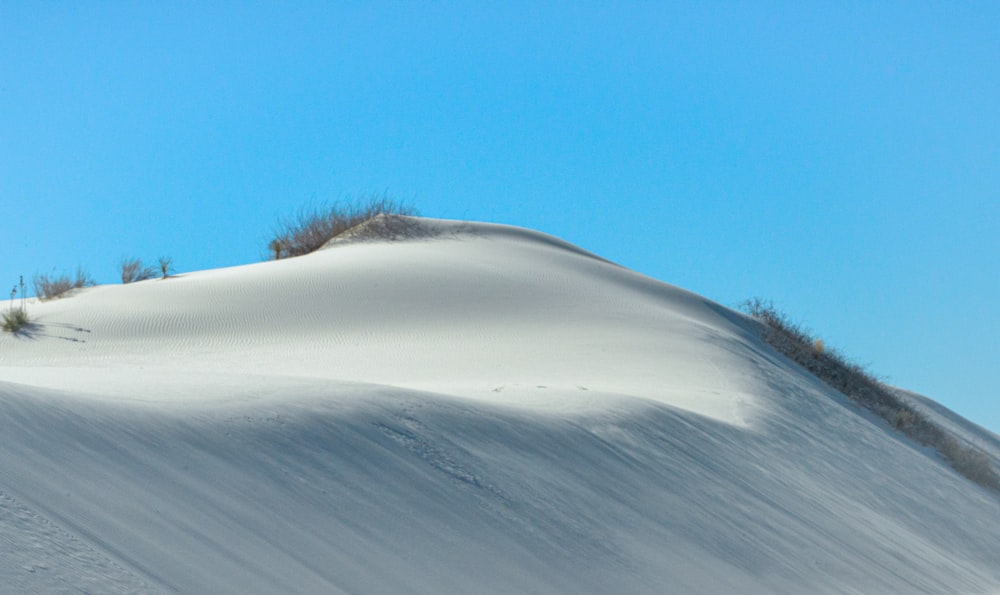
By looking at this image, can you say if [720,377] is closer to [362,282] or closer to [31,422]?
[362,282]

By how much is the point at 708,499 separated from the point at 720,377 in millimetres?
6894

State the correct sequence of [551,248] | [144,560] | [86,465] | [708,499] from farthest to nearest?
[551,248] → [708,499] → [86,465] → [144,560]

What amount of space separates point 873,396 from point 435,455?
17107 millimetres

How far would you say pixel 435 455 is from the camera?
8.46 metres

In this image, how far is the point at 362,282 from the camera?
21.0 meters

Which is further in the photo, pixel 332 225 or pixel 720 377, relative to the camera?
pixel 332 225

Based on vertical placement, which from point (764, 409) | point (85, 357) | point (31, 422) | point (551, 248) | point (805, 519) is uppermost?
point (551, 248)

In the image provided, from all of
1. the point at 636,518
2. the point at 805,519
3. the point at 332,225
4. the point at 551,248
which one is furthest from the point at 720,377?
the point at 332,225

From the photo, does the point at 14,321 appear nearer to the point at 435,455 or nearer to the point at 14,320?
the point at 14,320

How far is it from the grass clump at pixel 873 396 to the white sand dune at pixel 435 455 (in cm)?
78

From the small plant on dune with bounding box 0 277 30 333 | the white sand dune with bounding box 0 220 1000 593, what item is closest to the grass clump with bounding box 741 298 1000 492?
the white sand dune with bounding box 0 220 1000 593

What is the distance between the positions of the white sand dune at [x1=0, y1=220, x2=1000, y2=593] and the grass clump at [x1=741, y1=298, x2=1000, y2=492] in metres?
0.78

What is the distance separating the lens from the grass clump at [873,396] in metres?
20.2

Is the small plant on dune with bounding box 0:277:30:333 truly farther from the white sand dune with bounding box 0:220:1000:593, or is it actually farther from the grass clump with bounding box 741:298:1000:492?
the grass clump with bounding box 741:298:1000:492
